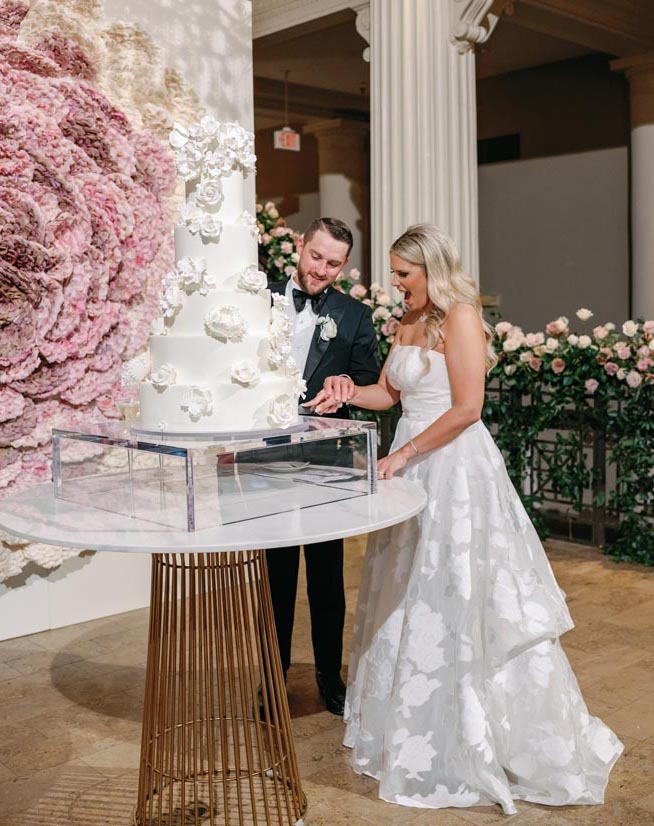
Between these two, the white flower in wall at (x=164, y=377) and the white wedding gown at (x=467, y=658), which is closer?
the white flower in wall at (x=164, y=377)

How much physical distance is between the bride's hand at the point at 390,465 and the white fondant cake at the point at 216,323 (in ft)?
1.50

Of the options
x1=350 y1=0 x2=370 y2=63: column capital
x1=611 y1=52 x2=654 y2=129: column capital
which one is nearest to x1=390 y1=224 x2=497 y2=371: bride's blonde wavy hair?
x1=350 y1=0 x2=370 y2=63: column capital

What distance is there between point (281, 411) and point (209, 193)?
25.4 inches

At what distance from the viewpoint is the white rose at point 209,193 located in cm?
270

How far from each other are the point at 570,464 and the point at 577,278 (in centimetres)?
569

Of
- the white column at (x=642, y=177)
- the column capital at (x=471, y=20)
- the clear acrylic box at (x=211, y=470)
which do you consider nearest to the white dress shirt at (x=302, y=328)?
the clear acrylic box at (x=211, y=470)

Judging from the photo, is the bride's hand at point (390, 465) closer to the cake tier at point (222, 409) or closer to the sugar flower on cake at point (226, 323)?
the cake tier at point (222, 409)

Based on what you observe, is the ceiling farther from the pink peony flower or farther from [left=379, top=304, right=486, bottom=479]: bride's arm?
[left=379, top=304, right=486, bottom=479]: bride's arm

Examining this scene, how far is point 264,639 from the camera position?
282cm

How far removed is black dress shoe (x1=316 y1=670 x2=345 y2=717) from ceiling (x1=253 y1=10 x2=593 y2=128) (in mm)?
6860

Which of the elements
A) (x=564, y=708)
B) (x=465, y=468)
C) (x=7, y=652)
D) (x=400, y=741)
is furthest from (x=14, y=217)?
(x=564, y=708)

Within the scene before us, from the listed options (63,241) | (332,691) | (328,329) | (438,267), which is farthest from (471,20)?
(332,691)

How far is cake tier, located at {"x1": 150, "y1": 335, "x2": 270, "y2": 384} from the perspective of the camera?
263 cm

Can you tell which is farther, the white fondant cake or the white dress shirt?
the white dress shirt
